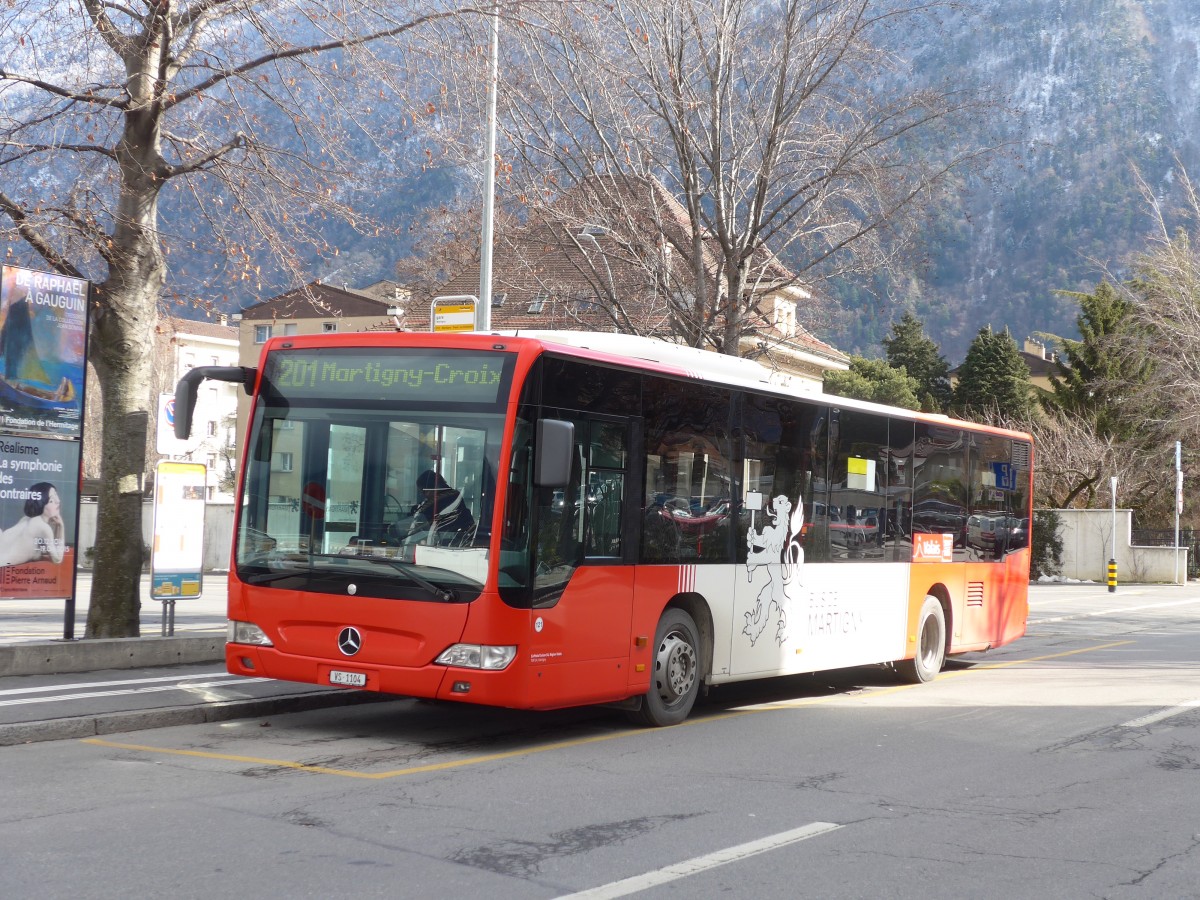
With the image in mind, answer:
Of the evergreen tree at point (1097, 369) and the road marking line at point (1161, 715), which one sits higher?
the evergreen tree at point (1097, 369)

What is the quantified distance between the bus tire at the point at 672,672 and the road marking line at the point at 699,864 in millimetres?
3528

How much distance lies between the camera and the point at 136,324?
14.1 metres

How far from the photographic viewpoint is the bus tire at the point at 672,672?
35.8ft

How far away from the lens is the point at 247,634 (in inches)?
401

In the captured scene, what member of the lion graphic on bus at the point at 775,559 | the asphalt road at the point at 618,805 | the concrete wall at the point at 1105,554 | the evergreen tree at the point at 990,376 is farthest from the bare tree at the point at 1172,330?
the asphalt road at the point at 618,805

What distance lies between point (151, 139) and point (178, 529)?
4235mm

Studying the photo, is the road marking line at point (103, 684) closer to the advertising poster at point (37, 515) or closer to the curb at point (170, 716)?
the advertising poster at point (37, 515)

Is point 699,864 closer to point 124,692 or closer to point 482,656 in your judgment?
point 482,656

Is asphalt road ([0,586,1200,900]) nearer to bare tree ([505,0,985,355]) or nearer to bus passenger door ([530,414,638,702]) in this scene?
bus passenger door ([530,414,638,702])

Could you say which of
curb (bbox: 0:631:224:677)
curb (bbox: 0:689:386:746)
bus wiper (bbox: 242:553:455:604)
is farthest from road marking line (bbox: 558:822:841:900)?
curb (bbox: 0:631:224:677)

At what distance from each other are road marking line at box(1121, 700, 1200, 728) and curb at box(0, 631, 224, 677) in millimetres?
8879

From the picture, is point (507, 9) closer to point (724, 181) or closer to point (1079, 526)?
point (724, 181)

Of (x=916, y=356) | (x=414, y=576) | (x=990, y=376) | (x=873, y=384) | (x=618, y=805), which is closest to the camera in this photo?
(x=618, y=805)

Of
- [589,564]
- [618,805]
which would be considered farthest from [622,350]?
[618,805]
